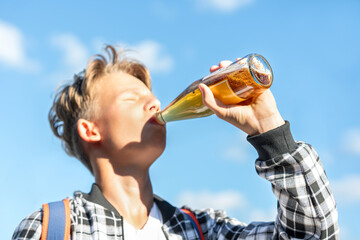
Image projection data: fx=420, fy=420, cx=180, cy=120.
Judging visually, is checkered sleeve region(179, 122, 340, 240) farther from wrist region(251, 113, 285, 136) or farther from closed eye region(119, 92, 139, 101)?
closed eye region(119, 92, 139, 101)

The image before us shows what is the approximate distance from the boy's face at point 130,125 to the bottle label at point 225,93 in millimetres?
474

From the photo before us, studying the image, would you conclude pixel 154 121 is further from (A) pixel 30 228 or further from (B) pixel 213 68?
(A) pixel 30 228

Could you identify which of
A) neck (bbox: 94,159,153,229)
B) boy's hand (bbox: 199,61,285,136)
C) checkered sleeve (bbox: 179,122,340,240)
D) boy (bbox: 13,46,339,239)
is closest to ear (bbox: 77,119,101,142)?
boy (bbox: 13,46,339,239)

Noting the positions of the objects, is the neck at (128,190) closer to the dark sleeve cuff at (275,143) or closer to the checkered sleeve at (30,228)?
the checkered sleeve at (30,228)

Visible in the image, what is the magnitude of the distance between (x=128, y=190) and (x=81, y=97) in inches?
27.1

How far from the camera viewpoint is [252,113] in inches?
71.4

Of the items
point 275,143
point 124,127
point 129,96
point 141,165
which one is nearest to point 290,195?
point 275,143

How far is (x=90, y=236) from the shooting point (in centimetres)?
195

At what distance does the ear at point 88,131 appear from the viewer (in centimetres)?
233

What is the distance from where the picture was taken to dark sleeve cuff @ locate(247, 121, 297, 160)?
170 cm

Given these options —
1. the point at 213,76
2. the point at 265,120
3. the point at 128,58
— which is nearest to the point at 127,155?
the point at 213,76

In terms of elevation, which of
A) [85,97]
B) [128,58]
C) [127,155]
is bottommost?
[127,155]

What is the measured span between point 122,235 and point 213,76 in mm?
866

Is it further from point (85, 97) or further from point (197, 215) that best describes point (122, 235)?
point (85, 97)
